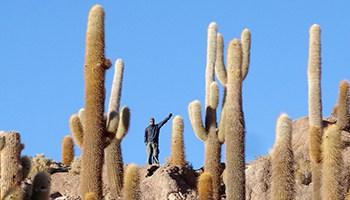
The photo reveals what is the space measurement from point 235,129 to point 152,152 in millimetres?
5167

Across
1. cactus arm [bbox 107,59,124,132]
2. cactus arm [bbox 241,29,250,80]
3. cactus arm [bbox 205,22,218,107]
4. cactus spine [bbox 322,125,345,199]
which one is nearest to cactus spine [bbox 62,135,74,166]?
cactus arm [bbox 107,59,124,132]

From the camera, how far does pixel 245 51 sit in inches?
811

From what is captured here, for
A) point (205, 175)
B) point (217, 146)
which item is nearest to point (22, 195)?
point (205, 175)

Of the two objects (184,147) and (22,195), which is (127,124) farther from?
(22,195)

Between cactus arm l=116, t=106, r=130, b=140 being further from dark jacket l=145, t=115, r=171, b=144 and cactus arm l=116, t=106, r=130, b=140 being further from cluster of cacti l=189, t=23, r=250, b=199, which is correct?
dark jacket l=145, t=115, r=171, b=144

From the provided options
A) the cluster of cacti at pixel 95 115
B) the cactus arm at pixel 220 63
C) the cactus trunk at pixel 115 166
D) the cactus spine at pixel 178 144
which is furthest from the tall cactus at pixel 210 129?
the cluster of cacti at pixel 95 115

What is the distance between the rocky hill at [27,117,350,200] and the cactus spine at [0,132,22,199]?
20.8 ft

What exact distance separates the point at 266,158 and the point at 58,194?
4.99 metres

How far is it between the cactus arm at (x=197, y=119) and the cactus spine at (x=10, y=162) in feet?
23.2

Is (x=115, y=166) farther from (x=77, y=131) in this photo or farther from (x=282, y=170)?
(x=282, y=170)

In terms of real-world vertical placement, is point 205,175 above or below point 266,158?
below

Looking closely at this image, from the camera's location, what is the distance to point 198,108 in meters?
20.7

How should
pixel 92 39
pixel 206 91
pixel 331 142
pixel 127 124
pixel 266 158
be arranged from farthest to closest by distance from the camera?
pixel 266 158 → pixel 206 91 → pixel 127 124 → pixel 92 39 → pixel 331 142

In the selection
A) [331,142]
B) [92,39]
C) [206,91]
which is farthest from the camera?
[206,91]
